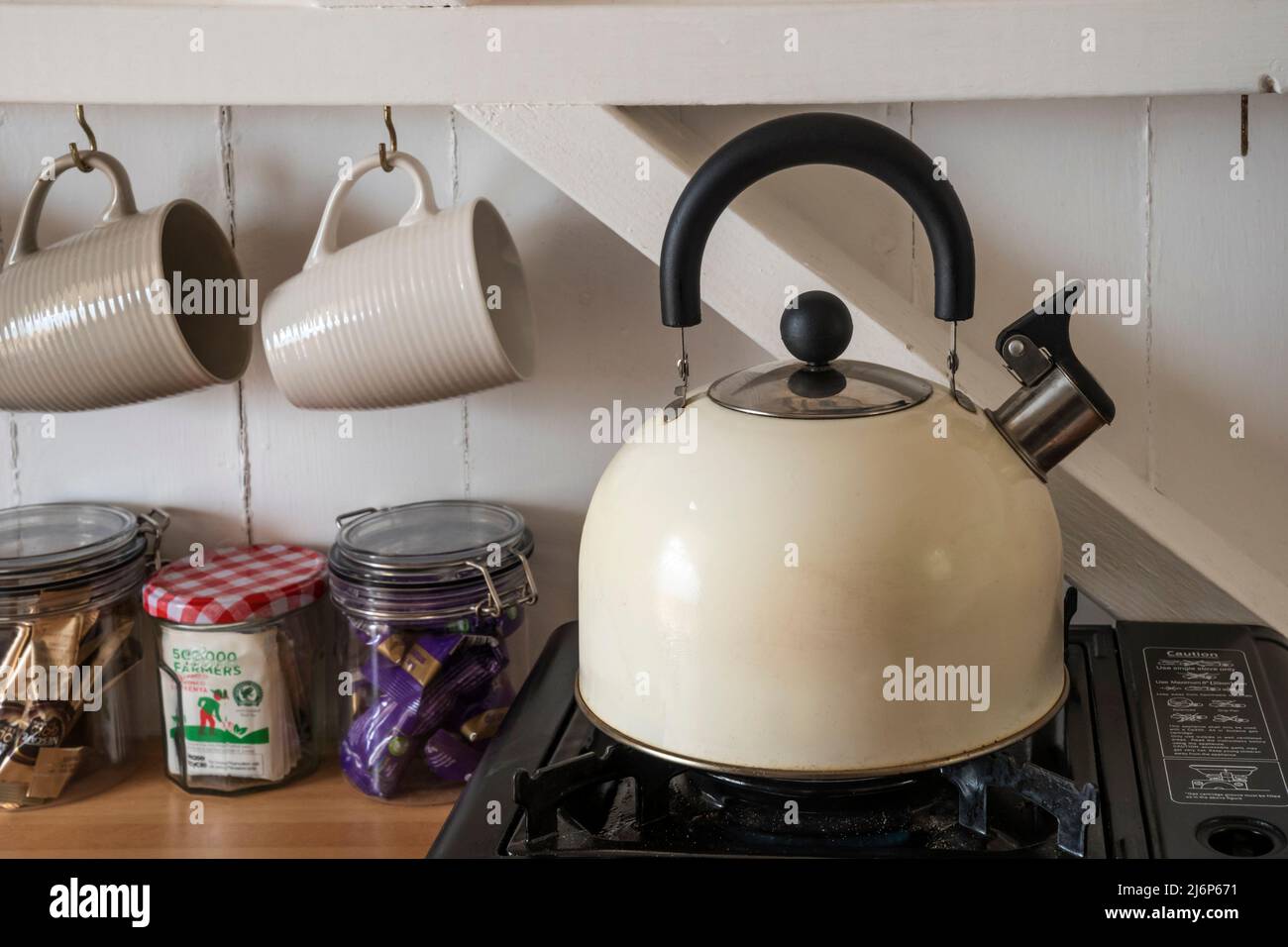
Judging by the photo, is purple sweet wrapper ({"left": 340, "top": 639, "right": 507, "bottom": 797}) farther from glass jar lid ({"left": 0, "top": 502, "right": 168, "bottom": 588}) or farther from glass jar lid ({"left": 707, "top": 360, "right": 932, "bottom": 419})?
glass jar lid ({"left": 707, "top": 360, "right": 932, "bottom": 419})

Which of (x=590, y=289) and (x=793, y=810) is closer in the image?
(x=793, y=810)

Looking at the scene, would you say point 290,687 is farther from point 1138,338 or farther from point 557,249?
point 1138,338

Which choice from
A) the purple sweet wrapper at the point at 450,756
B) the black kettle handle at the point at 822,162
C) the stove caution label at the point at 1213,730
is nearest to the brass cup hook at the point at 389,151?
the black kettle handle at the point at 822,162

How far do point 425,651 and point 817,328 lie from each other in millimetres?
434

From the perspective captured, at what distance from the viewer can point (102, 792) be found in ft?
3.67

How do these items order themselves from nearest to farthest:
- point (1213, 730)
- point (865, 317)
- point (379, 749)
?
point (1213, 730) → point (865, 317) → point (379, 749)

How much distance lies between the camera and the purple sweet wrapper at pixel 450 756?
105cm

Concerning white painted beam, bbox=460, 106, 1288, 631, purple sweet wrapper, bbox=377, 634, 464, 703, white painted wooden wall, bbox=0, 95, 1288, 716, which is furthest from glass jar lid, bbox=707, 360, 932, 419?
purple sweet wrapper, bbox=377, 634, 464, 703

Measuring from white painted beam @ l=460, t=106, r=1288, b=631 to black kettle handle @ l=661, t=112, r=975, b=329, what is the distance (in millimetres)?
150

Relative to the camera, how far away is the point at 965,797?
2.48ft

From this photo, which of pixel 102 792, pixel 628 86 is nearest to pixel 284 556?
pixel 102 792

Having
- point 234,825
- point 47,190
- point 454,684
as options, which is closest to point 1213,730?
point 454,684

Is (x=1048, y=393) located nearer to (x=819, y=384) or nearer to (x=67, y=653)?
(x=819, y=384)

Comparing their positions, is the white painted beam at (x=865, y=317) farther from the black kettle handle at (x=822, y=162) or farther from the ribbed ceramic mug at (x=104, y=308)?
the ribbed ceramic mug at (x=104, y=308)
